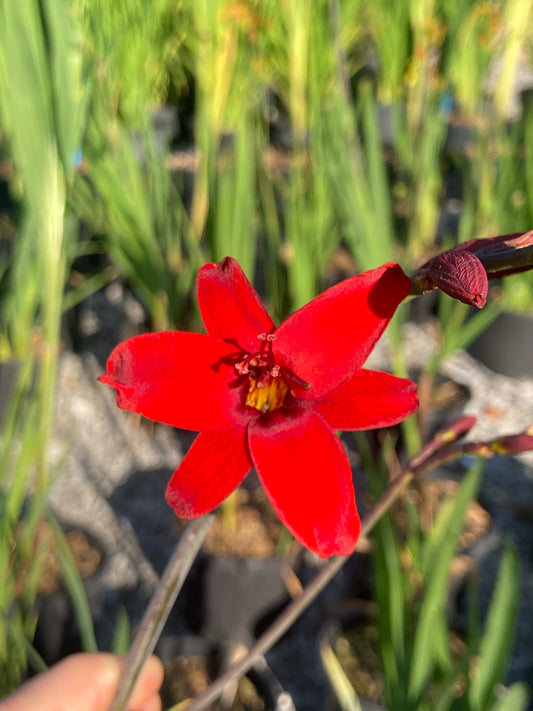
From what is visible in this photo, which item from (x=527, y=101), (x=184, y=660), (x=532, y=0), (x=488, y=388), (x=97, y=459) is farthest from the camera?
(x=532, y=0)

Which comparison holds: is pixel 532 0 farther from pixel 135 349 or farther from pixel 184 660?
pixel 135 349

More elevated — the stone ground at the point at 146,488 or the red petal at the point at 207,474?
the red petal at the point at 207,474

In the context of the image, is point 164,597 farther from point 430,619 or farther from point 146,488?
point 146,488

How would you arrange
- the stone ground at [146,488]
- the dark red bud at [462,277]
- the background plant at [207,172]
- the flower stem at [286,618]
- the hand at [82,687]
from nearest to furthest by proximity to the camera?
the dark red bud at [462,277], the flower stem at [286,618], the hand at [82,687], the background plant at [207,172], the stone ground at [146,488]

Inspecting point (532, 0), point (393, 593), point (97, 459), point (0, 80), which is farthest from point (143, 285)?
point (532, 0)

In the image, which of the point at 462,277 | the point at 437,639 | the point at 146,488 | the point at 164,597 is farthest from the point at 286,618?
the point at 146,488

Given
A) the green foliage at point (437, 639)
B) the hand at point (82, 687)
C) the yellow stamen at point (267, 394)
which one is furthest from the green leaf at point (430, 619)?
the yellow stamen at point (267, 394)

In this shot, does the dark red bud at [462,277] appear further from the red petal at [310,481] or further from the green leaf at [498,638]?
the green leaf at [498,638]
